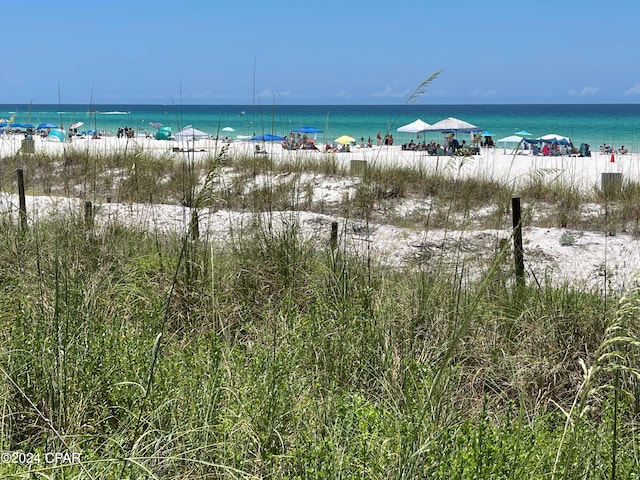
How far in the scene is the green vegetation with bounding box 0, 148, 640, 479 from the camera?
2.68m

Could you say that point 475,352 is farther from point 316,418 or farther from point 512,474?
point 512,474

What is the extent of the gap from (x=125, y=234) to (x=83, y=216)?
486 millimetres

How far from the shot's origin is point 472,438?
2727 millimetres

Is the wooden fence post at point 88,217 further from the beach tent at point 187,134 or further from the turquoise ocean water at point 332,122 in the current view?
the beach tent at point 187,134

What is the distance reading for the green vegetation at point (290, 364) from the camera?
2682 mm

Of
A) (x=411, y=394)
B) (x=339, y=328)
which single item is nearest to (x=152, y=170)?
(x=339, y=328)

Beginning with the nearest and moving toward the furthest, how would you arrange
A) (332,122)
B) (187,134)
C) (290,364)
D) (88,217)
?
1. (290,364)
2. (88,217)
3. (187,134)
4. (332,122)

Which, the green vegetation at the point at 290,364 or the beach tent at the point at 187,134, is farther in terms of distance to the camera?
the beach tent at the point at 187,134

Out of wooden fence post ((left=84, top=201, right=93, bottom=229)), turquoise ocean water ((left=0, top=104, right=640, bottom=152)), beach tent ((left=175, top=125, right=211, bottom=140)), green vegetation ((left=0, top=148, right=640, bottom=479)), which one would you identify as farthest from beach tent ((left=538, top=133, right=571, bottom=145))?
wooden fence post ((left=84, top=201, right=93, bottom=229))

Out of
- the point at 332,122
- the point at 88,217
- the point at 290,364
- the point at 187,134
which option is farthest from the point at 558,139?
the point at 332,122

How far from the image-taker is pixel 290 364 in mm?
3658

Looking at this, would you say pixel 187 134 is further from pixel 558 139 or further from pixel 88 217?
pixel 558 139

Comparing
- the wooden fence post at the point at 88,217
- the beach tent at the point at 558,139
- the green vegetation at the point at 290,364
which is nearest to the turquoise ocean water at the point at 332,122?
the wooden fence post at the point at 88,217

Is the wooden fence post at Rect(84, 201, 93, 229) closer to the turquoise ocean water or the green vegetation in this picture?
the green vegetation
